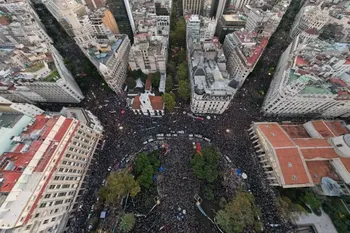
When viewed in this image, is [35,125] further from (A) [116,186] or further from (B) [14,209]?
(A) [116,186]

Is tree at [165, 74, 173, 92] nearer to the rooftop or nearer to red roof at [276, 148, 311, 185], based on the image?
the rooftop

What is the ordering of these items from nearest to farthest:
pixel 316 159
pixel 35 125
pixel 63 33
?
pixel 35 125, pixel 316 159, pixel 63 33

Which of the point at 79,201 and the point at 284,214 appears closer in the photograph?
the point at 284,214

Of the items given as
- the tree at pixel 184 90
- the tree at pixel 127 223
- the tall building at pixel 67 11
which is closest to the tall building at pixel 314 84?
the tree at pixel 184 90

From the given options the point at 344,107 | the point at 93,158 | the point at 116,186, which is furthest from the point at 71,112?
the point at 344,107

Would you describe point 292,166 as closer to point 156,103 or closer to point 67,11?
point 156,103

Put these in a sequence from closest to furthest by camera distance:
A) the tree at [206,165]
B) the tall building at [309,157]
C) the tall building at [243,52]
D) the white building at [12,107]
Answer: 1. the tall building at [309,157]
2. the white building at [12,107]
3. the tree at [206,165]
4. the tall building at [243,52]

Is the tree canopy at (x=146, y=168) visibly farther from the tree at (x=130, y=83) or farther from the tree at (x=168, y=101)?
the tree at (x=130, y=83)
